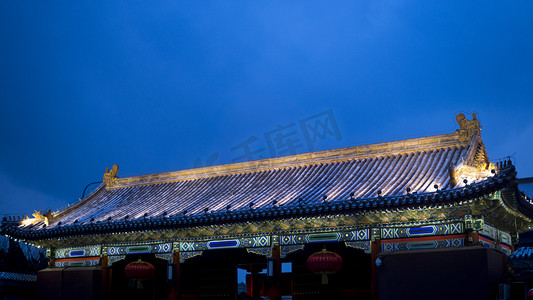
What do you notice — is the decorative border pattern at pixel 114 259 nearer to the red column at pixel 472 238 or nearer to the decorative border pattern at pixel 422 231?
the decorative border pattern at pixel 422 231

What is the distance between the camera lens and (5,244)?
2444 centimetres

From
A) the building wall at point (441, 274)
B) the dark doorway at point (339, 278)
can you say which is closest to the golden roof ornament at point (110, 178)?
the dark doorway at point (339, 278)

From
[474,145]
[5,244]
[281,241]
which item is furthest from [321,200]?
[5,244]

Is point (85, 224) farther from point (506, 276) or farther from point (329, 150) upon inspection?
point (506, 276)

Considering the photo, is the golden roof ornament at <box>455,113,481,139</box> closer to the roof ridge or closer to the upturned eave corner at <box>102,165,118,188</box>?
the roof ridge

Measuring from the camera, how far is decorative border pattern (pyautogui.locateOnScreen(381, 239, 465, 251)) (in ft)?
38.7

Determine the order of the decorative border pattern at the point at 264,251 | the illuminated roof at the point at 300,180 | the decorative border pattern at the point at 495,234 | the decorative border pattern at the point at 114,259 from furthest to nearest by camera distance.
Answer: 1. the decorative border pattern at the point at 114,259
2. the decorative border pattern at the point at 264,251
3. the illuminated roof at the point at 300,180
4. the decorative border pattern at the point at 495,234

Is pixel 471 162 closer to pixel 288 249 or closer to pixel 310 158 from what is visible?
pixel 310 158

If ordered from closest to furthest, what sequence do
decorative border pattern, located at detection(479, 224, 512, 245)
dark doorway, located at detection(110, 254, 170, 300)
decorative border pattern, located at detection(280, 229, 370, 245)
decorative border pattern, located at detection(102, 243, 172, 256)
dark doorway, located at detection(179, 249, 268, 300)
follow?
decorative border pattern, located at detection(479, 224, 512, 245)
decorative border pattern, located at detection(280, 229, 370, 245)
decorative border pattern, located at detection(102, 243, 172, 256)
dark doorway, located at detection(110, 254, 170, 300)
dark doorway, located at detection(179, 249, 268, 300)

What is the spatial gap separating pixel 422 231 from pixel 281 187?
4560 millimetres

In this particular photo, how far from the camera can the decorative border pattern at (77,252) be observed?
649 inches

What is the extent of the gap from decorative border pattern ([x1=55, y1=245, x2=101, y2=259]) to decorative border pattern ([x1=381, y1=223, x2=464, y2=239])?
890 cm

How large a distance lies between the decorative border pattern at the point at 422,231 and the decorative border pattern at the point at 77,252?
29.2ft

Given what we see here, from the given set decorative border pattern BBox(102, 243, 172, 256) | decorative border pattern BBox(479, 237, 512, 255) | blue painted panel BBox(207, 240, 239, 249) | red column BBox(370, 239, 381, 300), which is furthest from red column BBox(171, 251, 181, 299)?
decorative border pattern BBox(479, 237, 512, 255)
